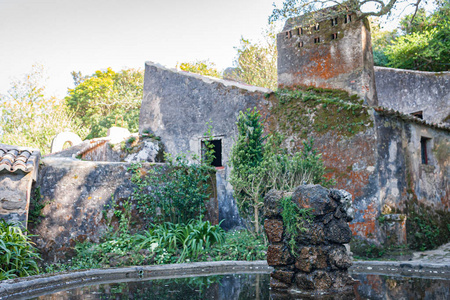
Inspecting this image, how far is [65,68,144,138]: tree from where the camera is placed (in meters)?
28.7

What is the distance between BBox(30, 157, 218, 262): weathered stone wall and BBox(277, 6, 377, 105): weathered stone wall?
6.39m

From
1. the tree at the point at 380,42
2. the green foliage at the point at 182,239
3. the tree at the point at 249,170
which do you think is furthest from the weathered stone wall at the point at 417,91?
the green foliage at the point at 182,239

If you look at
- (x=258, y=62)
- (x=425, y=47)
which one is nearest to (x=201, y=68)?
(x=258, y=62)

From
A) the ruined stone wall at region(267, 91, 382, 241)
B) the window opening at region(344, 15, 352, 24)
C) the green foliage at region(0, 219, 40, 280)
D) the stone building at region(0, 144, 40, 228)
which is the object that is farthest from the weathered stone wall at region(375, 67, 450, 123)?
the green foliage at region(0, 219, 40, 280)

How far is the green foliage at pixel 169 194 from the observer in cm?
915

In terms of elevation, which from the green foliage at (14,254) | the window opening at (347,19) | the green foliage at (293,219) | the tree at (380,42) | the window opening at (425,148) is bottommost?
the green foliage at (14,254)

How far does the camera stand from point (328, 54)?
1223cm

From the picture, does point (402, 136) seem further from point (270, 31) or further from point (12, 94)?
point (12, 94)

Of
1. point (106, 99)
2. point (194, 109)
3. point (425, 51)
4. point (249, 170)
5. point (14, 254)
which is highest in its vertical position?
point (106, 99)

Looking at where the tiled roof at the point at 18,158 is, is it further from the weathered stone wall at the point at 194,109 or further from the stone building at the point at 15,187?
the weathered stone wall at the point at 194,109

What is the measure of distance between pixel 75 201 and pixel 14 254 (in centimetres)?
222

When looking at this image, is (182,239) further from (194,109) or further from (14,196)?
(194,109)

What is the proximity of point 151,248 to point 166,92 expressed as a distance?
7583 millimetres

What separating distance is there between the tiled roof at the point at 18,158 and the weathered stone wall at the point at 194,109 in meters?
5.17
